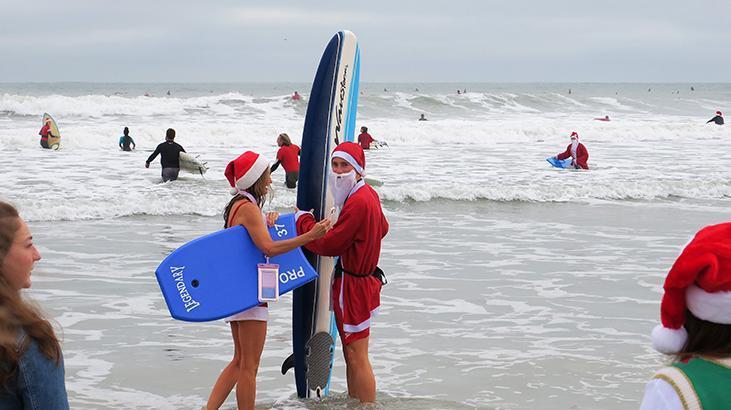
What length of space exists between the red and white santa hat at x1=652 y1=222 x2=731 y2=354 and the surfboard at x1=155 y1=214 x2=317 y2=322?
3.10 m

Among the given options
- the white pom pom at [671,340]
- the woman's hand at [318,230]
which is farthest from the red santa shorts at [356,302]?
the white pom pom at [671,340]

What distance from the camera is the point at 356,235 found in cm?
491

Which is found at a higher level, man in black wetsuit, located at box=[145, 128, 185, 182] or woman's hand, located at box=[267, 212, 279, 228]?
woman's hand, located at box=[267, 212, 279, 228]

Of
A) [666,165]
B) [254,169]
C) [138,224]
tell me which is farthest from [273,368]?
[666,165]

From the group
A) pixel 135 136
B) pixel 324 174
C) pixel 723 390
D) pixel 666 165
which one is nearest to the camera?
pixel 723 390

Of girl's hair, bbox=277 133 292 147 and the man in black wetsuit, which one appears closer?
girl's hair, bbox=277 133 292 147

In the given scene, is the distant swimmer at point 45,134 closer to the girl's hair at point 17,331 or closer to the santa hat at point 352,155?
the santa hat at point 352,155

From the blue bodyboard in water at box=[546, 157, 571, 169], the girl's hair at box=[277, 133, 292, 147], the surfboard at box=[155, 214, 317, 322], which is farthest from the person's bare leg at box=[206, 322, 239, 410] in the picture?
the blue bodyboard in water at box=[546, 157, 571, 169]

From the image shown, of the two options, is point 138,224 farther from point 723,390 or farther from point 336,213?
point 723,390

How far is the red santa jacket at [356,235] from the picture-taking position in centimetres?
487

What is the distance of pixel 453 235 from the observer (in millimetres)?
11984

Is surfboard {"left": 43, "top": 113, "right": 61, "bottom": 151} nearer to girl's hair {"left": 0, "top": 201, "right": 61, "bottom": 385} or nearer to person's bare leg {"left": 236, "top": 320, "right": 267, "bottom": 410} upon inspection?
person's bare leg {"left": 236, "top": 320, "right": 267, "bottom": 410}

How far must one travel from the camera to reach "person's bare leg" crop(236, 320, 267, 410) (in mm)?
4875

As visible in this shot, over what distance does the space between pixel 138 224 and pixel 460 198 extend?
225 inches
